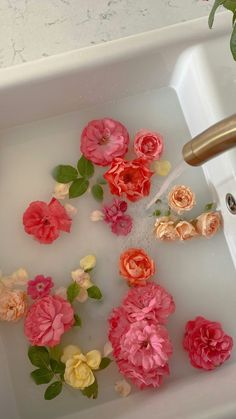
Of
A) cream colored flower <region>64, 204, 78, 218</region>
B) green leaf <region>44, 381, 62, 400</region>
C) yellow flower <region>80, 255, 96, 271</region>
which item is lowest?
green leaf <region>44, 381, 62, 400</region>

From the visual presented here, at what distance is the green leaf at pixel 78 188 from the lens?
1340 millimetres

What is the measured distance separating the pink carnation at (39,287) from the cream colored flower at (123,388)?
0.26 m

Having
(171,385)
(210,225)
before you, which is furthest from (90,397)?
(210,225)

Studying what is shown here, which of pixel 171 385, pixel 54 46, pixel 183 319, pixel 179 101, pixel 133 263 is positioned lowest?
pixel 171 385

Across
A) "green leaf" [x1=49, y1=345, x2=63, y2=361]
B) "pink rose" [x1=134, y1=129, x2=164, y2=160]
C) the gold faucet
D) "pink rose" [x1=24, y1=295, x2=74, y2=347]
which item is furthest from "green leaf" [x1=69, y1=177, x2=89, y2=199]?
the gold faucet

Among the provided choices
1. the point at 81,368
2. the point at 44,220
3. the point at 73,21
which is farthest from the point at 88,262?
the point at 73,21

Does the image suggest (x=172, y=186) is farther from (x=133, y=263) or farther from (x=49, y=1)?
(x=49, y=1)

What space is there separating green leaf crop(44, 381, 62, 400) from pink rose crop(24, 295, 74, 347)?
90mm

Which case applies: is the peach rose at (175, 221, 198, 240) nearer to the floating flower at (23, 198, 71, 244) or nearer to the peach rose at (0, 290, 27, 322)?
the floating flower at (23, 198, 71, 244)

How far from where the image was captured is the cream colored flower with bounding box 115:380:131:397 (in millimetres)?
1229

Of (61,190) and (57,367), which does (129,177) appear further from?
(57,367)

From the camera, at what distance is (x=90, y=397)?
1.22m

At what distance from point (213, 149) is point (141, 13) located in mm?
515

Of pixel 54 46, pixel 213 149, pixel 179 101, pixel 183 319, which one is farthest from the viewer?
pixel 179 101
